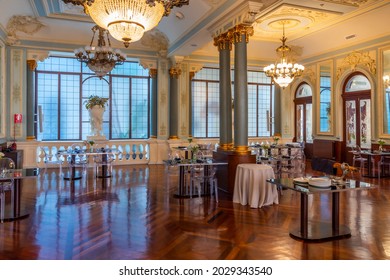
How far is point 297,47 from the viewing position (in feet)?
43.0

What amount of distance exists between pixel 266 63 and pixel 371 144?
17.4ft

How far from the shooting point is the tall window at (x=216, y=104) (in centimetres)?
1343

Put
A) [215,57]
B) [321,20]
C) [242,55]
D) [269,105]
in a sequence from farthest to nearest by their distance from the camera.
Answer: [269,105]
[215,57]
[321,20]
[242,55]

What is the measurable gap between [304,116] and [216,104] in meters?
3.80

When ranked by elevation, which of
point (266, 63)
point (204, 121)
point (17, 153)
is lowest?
point (17, 153)

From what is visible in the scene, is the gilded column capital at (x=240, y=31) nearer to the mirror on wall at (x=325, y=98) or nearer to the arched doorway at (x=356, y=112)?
the arched doorway at (x=356, y=112)

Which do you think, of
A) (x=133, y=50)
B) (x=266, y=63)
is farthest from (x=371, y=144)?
(x=133, y=50)

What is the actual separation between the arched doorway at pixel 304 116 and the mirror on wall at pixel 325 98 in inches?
27.7

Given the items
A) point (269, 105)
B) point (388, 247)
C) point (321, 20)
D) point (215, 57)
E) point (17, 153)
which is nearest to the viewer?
point (388, 247)

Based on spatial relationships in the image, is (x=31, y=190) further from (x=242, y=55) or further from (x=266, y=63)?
(x=266, y=63)

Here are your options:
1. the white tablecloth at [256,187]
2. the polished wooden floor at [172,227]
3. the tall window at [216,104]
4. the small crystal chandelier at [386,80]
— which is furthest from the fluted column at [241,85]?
the tall window at [216,104]

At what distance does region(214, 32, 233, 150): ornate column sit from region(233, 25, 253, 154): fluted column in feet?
2.37

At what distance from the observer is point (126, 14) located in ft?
12.9

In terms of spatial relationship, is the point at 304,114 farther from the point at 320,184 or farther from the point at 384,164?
the point at 320,184
